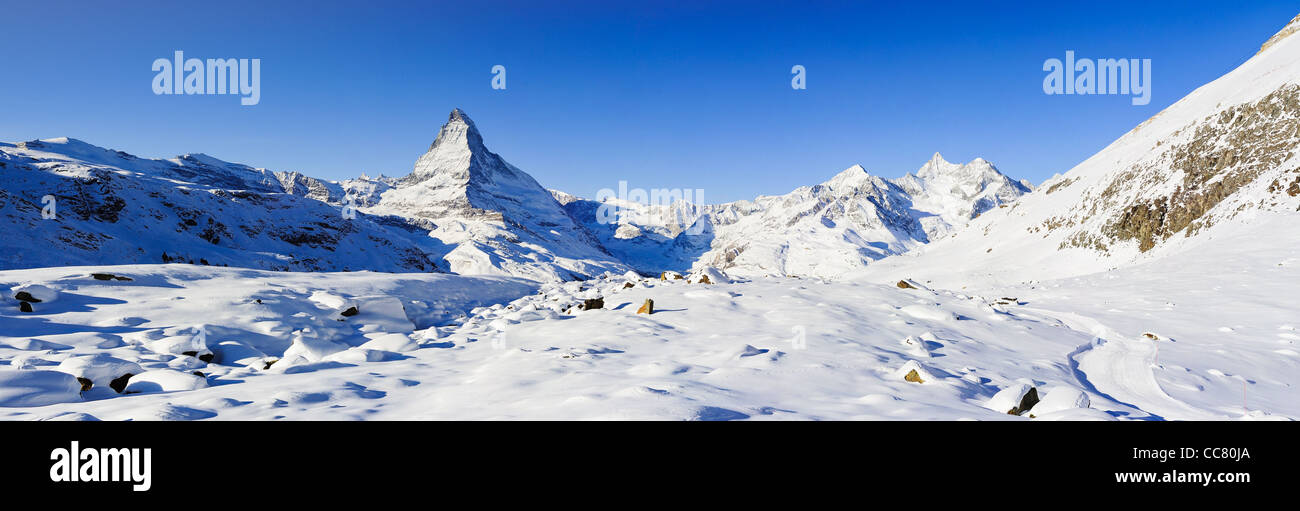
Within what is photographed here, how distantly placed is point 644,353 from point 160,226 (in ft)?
233

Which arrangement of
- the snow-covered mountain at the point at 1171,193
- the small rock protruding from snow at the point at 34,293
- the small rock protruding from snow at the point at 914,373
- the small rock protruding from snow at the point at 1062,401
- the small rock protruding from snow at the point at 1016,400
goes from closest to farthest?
1. the small rock protruding from snow at the point at 1062,401
2. the small rock protruding from snow at the point at 1016,400
3. the small rock protruding from snow at the point at 914,373
4. the small rock protruding from snow at the point at 34,293
5. the snow-covered mountain at the point at 1171,193

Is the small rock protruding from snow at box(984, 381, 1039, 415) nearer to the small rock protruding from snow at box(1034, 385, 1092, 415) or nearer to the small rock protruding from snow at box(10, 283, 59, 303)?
the small rock protruding from snow at box(1034, 385, 1092, 415)

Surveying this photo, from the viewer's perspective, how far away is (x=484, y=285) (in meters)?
22.2

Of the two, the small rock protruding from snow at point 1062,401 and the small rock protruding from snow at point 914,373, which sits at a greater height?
the small rock protruding from snow at point 1062,401

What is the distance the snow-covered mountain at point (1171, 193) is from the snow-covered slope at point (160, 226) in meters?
71.3

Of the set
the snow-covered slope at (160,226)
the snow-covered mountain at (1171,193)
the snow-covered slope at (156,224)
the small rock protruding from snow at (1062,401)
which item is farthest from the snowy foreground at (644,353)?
the snow-covered slope at (156,224)

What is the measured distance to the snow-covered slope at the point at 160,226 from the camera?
4028 cm

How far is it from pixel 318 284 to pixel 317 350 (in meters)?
9.79

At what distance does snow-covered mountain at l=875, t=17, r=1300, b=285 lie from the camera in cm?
2892

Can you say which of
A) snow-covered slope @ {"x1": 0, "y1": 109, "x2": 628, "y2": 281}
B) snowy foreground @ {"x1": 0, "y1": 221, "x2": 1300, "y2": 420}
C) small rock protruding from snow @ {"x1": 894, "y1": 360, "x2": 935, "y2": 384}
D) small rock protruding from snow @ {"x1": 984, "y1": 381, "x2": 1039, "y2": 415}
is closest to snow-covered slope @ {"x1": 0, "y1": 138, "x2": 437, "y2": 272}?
snow-covered slope @ {"x1": 0, "y1": 109, "x2": 628, "y2": 281}

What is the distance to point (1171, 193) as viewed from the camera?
113 feet

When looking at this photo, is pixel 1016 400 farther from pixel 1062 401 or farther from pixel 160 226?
pixel 160 226

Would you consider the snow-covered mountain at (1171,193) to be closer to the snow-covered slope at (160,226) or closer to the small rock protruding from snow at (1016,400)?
the small rock protruding from snow at (1016,400)
